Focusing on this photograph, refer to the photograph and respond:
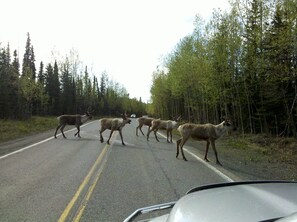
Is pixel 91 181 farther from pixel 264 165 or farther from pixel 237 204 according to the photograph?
pixel 237 204

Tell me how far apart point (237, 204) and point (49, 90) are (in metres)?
87.2

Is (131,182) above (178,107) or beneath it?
beneath

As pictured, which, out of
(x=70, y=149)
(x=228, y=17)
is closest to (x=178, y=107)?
(x=228, y=17)

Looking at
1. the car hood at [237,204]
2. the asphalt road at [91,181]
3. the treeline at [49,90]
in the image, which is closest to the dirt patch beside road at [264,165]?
the asphalt road at [91,181]

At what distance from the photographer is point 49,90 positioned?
85938 mm

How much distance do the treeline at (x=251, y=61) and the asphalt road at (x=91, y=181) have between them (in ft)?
29.3

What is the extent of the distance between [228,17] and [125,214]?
22732 mm

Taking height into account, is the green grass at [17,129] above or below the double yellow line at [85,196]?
above

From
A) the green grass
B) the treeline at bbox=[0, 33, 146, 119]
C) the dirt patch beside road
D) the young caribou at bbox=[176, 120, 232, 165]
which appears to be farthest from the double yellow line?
the treeline at bbox=[0, 33, 146, 119]

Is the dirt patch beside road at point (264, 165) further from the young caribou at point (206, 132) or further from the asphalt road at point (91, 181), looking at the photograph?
the young caribou at point (206, 132)

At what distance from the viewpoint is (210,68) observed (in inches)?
1147

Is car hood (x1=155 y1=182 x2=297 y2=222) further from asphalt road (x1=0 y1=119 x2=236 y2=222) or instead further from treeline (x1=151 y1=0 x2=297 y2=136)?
treeline (x1=151 y1=0 x2=297 y2=136)

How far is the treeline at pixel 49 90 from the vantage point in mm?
54500

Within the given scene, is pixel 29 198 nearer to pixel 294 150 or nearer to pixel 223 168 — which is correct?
→ pixel 223 168
